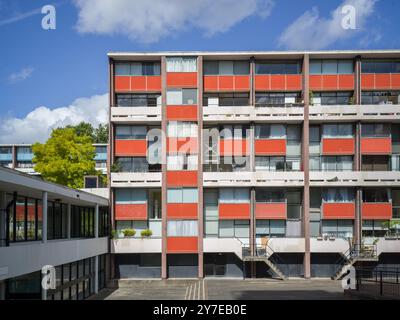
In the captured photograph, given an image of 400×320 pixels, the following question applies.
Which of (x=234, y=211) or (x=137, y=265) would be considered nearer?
(x=234, y=211)

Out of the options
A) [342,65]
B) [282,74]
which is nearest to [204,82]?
[282,74]

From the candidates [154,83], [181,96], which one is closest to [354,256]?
[181,96]

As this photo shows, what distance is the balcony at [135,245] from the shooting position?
49531 mm

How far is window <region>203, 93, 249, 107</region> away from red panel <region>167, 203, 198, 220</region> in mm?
9983

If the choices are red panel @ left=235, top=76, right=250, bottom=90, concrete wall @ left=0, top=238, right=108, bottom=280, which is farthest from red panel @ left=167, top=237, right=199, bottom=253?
red panel @ left=235, top=76, right=250, bottom=90

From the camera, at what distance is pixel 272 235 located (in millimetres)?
51000

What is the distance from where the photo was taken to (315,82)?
51375 mm

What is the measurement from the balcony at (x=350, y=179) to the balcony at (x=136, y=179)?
1450cm

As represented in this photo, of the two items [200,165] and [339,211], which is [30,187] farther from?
[339,211]

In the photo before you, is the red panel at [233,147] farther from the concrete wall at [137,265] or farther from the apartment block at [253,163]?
the concrete wall at [137,265]

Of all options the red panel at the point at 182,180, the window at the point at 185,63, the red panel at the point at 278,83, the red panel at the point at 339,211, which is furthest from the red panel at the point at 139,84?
the red panel at the point at 339,211

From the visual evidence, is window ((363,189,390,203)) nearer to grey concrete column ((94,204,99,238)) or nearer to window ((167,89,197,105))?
window ((167,89,197,105))

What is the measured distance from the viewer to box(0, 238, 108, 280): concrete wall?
70.9 ft

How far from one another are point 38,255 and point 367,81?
120 ft
